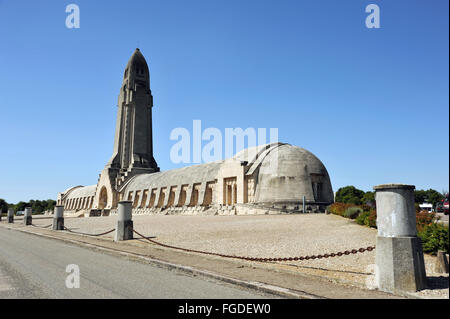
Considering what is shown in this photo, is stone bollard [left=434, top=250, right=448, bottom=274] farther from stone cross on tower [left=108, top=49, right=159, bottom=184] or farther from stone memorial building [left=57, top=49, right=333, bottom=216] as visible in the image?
stone cross on tower [left=108, top=49, right=159, bottom=184]

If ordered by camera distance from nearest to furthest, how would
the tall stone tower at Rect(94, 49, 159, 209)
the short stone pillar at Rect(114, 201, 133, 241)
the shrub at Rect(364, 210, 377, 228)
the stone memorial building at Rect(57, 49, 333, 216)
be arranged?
the shrub at Rect(364, 210, 377, 228), the short stone pillar at Rect(114, 201, 133, 241), the stone memorial building at Rect(57, 49, 333, 216), the tall stone tower at Rect(94, 49, 159, 209)

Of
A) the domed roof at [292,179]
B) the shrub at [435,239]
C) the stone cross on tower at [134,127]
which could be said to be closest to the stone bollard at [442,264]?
the shrub at [435,239]

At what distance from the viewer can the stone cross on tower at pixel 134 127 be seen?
6016cm

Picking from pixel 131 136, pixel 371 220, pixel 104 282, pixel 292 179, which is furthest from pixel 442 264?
pixel 131 136

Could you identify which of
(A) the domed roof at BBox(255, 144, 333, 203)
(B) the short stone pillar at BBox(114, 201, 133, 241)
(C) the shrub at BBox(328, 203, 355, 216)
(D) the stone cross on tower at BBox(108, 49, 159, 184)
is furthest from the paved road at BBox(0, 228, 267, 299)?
(D) the stone cross on tower at BBox(108, 49, 159, 184)

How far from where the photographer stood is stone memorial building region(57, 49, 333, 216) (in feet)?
100

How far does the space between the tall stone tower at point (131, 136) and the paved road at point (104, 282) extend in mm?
51473

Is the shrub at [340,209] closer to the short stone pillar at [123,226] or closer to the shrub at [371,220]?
the shrub at [371,220]

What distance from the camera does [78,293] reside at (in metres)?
5.16

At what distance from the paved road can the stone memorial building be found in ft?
65.6

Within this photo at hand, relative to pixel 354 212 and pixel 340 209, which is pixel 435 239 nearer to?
pixel 354 212

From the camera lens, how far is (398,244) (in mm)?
5078

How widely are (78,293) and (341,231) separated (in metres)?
9.38

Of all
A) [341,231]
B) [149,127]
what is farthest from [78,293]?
[149,127]
